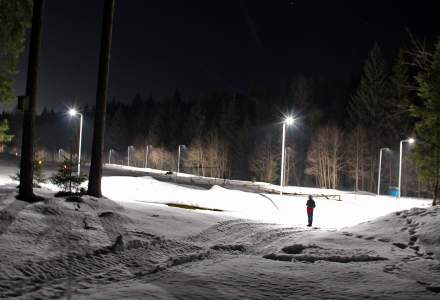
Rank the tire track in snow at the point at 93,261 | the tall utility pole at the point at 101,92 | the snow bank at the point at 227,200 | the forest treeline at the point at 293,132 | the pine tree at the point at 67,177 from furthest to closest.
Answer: the forest treeline at the point at 293,132
the snow bank at the point at 227,200
the pine tree at the point at 67,177
the tall utility pole at the point at 101,92
the tire track in snow at the point at 93,261

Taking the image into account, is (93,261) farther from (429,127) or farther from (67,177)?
(429,127)

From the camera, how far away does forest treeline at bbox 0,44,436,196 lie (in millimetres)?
72188

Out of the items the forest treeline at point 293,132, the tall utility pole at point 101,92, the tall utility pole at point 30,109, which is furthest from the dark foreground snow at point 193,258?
the forest treeline at point 293,132

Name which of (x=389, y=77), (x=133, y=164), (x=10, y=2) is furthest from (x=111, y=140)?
(x=10, y=2)

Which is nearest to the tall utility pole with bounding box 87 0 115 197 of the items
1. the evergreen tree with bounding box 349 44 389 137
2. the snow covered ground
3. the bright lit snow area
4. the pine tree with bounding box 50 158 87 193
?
the snow covered ground

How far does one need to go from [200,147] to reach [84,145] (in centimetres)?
10285

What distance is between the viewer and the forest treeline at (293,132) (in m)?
72.2

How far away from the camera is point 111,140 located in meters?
133

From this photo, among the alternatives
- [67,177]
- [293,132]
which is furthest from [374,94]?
[67,177]

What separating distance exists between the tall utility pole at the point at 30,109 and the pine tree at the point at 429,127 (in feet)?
71.7

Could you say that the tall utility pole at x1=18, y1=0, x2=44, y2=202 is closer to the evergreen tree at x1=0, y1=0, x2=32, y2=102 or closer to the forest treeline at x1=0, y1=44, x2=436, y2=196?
the evergreen tree at x1=0, y1=0, x2=32, y2=102

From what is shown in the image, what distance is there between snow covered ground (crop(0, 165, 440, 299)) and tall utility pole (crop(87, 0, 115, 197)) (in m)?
2.05

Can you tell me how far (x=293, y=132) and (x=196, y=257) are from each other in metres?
79.6

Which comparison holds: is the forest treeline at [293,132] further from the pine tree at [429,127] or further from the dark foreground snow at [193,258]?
the dark foreground snow at [193,258]
